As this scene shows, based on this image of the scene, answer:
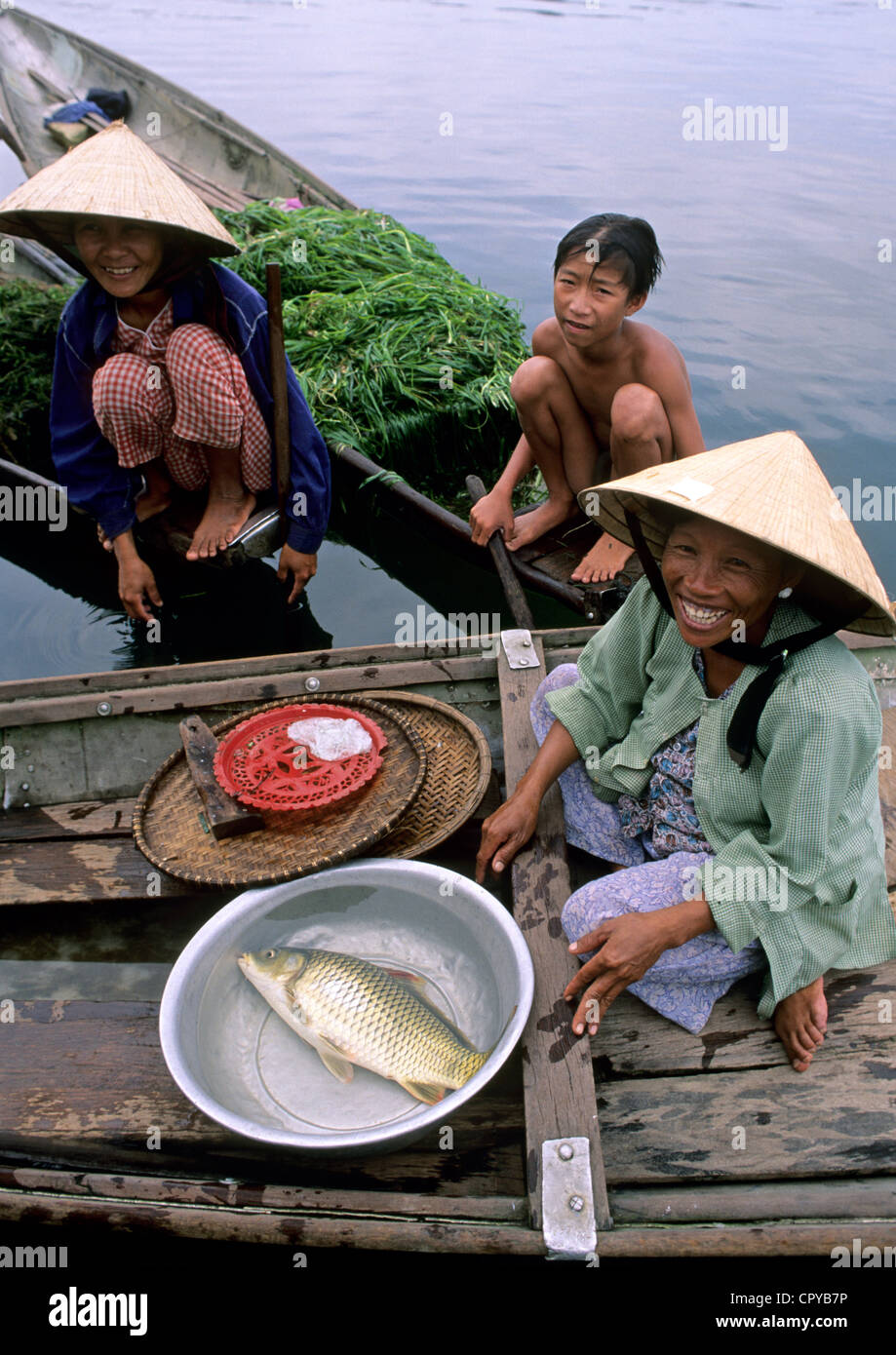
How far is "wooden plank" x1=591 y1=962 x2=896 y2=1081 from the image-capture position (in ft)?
5.50

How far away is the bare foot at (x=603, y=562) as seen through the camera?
328cm

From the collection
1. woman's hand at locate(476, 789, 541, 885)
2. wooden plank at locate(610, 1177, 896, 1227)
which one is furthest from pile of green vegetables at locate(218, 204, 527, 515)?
wooden plank at locate(610, 1177, 896, 1227)

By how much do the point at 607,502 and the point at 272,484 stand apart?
187 centimetres

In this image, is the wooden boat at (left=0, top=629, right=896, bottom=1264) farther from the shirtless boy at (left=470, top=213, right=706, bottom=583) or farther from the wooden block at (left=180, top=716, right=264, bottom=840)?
the shirtless boy at (left=470, top=213, right=706, bottom=583)

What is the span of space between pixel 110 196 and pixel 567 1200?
266cm

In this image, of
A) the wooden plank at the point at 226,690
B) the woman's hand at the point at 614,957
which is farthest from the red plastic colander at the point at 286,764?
the woman's hand at the point at 614,957

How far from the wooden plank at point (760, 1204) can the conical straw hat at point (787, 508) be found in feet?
2.87

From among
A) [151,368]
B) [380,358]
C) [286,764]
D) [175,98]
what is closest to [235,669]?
[286,764]

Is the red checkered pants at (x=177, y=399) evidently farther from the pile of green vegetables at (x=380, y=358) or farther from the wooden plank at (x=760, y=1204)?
the wooden plank at (x=760, y=1204)

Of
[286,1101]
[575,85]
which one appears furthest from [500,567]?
[575,85]

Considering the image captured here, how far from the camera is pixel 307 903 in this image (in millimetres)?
1919
